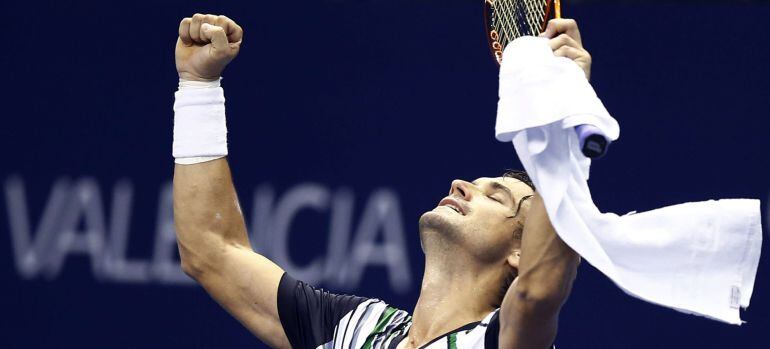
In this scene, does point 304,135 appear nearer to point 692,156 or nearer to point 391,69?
point 391,69

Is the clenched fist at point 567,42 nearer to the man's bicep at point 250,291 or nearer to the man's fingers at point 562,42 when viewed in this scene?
the man's fingers at point 562,42

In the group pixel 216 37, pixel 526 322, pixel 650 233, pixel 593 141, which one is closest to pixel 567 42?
pixel 593 141

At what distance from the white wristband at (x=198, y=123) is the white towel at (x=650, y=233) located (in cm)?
110

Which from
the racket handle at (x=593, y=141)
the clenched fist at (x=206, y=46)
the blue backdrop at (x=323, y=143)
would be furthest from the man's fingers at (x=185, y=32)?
the blue backdrop at (x=323, y=143)

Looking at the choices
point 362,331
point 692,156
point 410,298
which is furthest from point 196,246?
point 692,156

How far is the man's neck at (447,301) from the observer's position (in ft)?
11.7

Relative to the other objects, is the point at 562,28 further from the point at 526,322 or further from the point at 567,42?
the point at 526,322

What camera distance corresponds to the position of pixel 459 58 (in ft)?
17.1

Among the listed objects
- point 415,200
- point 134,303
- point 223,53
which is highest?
point 223,53

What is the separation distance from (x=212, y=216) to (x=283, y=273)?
0.23 metres

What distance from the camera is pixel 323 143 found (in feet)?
17.1

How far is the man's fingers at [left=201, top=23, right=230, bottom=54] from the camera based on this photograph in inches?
142

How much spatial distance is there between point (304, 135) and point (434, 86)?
49cm

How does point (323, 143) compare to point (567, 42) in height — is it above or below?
below
